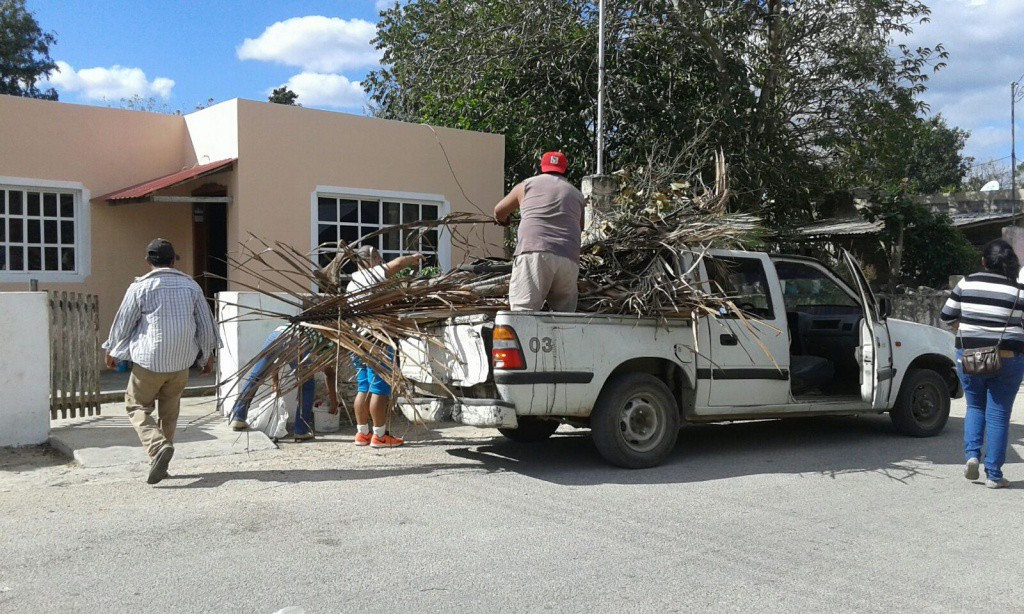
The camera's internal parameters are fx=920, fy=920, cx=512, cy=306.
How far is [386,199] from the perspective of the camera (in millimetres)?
12922

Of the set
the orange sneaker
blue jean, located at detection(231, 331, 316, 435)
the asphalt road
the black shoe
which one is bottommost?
the asphalt road

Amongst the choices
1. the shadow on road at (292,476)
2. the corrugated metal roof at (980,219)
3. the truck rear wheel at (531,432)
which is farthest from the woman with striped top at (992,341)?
the corrugated metal roof at (980,219)

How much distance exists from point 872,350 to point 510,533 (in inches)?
162

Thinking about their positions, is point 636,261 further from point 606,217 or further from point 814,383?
point 814,383

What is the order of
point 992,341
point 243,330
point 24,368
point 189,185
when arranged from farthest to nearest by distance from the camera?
point 189,185 → point 243,330 → point 24,368 → point 992,341

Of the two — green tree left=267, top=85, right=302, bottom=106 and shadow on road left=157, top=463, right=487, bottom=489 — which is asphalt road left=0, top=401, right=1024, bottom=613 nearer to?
shadow on road left=157, top=463, right=487, bottom=489

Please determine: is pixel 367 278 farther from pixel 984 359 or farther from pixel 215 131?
pixel 215 131

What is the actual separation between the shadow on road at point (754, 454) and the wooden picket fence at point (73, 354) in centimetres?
337

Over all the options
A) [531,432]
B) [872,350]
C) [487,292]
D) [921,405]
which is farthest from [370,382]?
[921,405]

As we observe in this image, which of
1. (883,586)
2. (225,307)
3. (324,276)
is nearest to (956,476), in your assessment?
(883,586)

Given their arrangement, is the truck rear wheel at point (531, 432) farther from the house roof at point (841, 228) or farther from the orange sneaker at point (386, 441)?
the house roof at point (841, 228)

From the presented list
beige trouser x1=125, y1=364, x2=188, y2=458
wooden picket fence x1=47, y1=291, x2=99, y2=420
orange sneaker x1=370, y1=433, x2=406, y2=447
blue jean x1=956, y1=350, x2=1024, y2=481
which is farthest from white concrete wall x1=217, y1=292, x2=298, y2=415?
blue jean x1=956, y1=350, x2=1024, y2=481

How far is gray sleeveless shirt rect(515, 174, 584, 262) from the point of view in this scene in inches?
269

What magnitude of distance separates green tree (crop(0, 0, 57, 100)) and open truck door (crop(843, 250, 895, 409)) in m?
33.0
